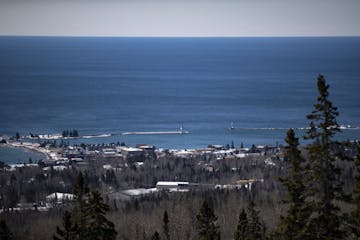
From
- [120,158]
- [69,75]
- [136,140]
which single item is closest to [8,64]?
[69,75]

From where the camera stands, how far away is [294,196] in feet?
35.7

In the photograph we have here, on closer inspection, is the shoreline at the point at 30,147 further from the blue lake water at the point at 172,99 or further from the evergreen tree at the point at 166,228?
the evergreen tree at the point at 166,228

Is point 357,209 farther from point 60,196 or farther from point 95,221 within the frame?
point 60,196

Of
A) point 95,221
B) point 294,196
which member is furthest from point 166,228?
point 294,196

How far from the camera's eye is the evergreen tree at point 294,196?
1078cm

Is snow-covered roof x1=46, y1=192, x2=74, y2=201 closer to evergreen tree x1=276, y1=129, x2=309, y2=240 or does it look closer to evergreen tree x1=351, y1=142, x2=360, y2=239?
evergreen tree x1=276, y1=129, x2=309, y2=240

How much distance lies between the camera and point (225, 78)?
461ft

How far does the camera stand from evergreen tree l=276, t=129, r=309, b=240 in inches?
424

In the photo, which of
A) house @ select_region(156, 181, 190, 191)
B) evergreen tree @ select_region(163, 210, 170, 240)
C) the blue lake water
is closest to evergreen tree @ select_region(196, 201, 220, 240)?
evergreen tree @ select_region(163, 210, 170, 240)

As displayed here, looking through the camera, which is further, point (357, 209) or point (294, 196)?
point (294, 196)

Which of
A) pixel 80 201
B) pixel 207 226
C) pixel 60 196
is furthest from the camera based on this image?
pixel 60 196

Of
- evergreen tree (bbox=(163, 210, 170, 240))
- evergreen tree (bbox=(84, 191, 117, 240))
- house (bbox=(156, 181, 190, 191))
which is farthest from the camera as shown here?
house (bbox=(156, 181, 190, 191))

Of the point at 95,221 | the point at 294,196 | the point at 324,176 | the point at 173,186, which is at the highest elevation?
the point at 324,176

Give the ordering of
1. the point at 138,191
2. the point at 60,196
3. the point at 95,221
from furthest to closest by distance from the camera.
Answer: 1. the point at 138,191
2. the point at 60,196
3. the point at 95,221
